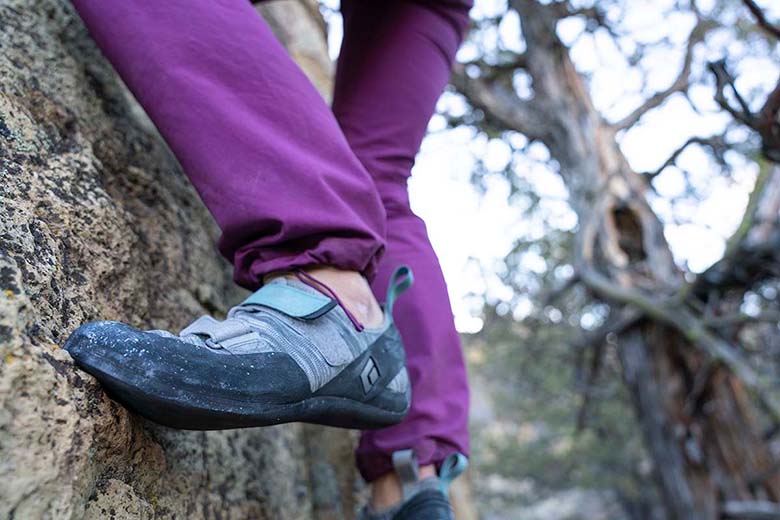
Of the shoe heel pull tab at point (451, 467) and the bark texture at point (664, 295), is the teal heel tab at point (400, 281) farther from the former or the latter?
the bark texture at point (664, 295)

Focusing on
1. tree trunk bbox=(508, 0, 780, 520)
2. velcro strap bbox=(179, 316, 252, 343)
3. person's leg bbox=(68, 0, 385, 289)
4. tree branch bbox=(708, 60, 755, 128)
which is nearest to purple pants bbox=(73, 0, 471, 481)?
person's leg bbox=(68, 0, 385, 289)

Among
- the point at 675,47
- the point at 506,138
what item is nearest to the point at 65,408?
the point at 506,138

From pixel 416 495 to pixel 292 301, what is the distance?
36cm

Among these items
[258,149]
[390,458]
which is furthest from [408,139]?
[390,458]

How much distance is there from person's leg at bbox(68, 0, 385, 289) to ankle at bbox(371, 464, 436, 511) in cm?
31

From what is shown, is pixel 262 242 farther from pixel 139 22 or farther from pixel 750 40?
pixel 750 40

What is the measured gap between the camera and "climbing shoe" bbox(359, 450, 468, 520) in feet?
2.93

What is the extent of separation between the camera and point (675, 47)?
14.1 feet

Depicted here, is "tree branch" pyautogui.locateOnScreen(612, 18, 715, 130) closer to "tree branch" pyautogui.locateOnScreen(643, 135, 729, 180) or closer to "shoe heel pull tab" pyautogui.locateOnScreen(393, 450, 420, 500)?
"tree branch" pyautogui.locateOnScreen(643, 135, 729, 180)

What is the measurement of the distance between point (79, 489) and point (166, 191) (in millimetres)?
607

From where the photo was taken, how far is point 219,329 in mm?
664

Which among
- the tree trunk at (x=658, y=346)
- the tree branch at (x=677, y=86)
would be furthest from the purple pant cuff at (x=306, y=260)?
the tree branch at (x=677, y=86)

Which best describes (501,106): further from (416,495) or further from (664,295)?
(416,495)

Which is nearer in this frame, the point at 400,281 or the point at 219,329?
the point at 219,329
